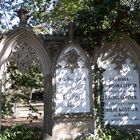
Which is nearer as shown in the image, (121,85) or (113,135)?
(113,135)

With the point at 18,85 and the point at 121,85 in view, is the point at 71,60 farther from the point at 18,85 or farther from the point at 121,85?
the point at 18,85

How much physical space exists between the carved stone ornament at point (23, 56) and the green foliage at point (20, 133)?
1.68 m

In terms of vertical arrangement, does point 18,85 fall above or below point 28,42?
below

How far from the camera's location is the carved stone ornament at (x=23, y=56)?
1016cm

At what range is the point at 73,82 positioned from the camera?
10.3 metres

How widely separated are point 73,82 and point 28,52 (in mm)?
1483

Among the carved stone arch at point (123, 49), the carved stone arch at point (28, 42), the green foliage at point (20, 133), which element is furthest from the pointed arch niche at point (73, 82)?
A: the green foliage at point (20, 133)

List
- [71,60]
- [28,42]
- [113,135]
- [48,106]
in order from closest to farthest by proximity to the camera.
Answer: [113,135] < [48,106] < [28,42] < [71,60]

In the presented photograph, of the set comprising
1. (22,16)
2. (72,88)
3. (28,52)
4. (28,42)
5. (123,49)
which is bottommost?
(72,88)

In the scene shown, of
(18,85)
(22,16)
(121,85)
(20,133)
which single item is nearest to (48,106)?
(20,133)

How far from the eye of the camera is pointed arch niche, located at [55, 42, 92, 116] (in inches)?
401

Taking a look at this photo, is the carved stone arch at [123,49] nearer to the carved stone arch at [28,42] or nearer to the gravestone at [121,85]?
the gravestone at [121,85]

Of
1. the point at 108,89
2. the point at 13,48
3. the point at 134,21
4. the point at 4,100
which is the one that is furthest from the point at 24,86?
the point at 134,21

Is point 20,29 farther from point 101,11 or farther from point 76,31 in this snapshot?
point 101,11
